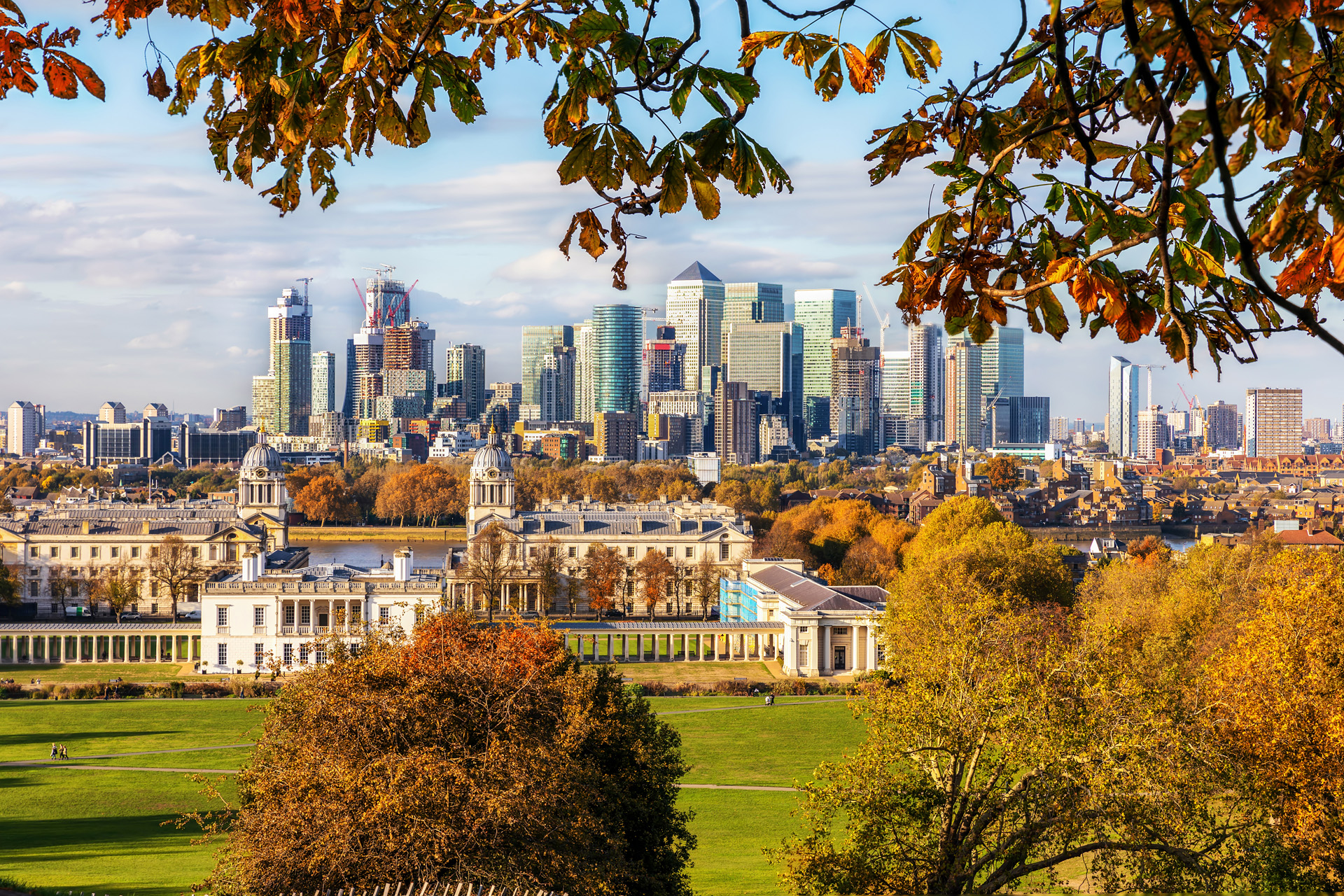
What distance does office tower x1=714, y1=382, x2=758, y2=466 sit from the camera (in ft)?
644

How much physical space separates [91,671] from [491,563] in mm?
19329

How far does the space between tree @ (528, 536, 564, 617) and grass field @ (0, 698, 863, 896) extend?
827 inches

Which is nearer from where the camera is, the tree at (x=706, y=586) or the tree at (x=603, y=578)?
the tree at (x=603, y=578)

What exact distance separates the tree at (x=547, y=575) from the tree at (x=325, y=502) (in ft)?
158

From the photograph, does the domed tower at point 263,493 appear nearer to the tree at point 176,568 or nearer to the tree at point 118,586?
the tree at point 176,568

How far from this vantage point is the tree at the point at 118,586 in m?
58.1

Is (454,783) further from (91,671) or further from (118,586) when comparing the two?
(118,586)

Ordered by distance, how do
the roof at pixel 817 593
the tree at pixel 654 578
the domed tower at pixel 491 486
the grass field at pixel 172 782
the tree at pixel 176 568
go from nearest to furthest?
the grass field at pixel 172 782, the roof at pixel 817 593, the tree at pixel 176 568, the tree at pixel 654 578, the domed tower at pixel 491 486

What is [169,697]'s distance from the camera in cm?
4316

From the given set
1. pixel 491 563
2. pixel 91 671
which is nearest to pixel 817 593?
pixel 491 563

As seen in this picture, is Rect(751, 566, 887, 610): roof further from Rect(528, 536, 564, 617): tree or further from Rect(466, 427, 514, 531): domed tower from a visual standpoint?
Rect(466, 427, 514, 531): domed tower

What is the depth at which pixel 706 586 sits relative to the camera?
6297cm

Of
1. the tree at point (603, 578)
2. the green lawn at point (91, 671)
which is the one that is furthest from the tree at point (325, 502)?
the green lawn at point (91, 671)

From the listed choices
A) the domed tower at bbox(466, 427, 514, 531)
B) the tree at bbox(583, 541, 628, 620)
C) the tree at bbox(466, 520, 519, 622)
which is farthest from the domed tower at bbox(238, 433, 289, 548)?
the tree at bbox(583, 541, 628, 620)
